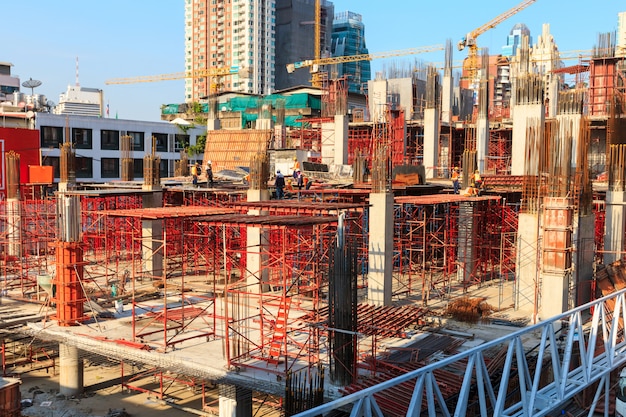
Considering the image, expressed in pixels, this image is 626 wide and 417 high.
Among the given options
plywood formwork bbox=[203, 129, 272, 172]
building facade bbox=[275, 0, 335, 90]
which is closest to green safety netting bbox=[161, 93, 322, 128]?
plywood formwork bbox=[203, 129, 272, 172]

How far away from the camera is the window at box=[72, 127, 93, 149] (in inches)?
1796

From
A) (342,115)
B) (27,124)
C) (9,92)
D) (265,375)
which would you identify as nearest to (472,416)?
(265,375)

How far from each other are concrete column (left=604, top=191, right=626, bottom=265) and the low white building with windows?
32610mm

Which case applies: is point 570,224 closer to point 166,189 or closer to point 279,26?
point 166,189

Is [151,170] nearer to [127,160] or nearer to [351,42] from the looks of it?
[127,160]

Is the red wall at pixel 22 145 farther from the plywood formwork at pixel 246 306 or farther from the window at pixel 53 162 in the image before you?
the plywood formwork at pixel 246 306

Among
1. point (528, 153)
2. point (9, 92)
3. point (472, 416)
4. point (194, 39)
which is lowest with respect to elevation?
point (472, 416)

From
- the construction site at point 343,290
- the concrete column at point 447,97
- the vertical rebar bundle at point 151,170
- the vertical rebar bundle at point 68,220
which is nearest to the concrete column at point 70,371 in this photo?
the construction site at point 343,290

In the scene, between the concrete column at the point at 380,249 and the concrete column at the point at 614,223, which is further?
the concrete column at the point at 614,223

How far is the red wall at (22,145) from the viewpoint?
40094 mm

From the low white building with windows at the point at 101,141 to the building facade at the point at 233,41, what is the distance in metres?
56.6

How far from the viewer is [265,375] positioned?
14609 mm

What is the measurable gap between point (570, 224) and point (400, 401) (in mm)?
9395

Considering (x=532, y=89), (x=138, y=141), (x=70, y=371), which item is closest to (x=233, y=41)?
(x=138, y=141)
